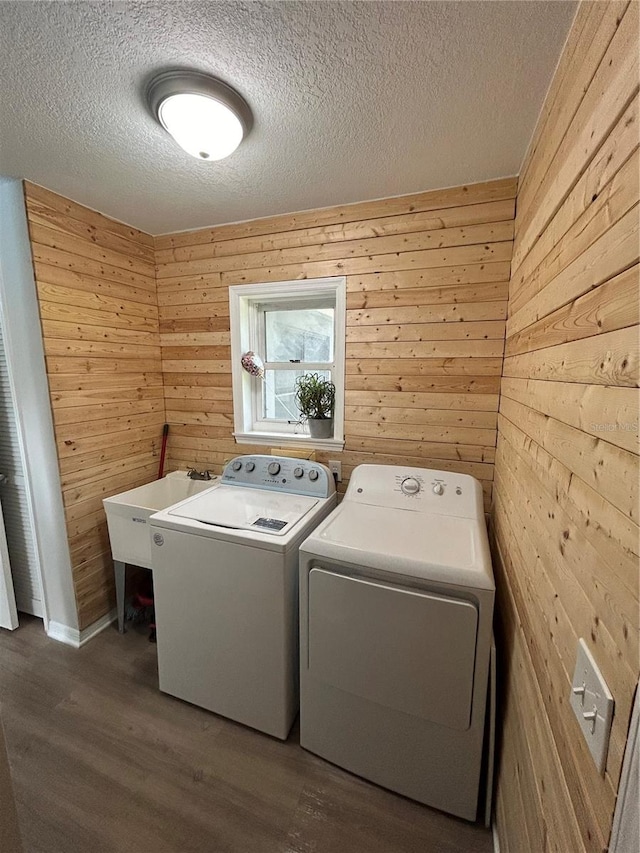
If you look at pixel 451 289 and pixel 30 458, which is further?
pixel 30 458

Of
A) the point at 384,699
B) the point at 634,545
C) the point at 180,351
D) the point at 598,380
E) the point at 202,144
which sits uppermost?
the point at 202,144

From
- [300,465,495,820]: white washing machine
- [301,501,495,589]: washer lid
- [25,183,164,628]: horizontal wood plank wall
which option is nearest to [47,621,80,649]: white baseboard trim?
[25,183,164,628]: horizontal wood plank wall

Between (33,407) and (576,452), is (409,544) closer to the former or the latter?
(576,452)

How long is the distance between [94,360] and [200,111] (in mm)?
1419

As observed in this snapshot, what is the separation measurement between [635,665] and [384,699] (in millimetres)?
1060

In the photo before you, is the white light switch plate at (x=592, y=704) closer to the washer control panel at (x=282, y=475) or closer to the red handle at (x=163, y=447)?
the washer control panel at (x=282, y=475)

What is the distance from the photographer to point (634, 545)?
459mm

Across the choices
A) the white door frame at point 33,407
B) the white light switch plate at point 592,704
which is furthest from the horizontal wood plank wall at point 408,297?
the white light switch plate at point 592,704

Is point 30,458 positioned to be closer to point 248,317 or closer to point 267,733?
point 248,317

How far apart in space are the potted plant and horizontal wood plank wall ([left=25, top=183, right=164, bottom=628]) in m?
1.13

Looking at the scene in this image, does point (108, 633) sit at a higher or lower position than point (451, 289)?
lower

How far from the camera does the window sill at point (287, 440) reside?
6.83ft

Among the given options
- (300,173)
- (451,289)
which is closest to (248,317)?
(300,173)

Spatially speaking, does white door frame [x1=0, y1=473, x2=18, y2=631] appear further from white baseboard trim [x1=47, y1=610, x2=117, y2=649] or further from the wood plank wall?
the wood plank wall
